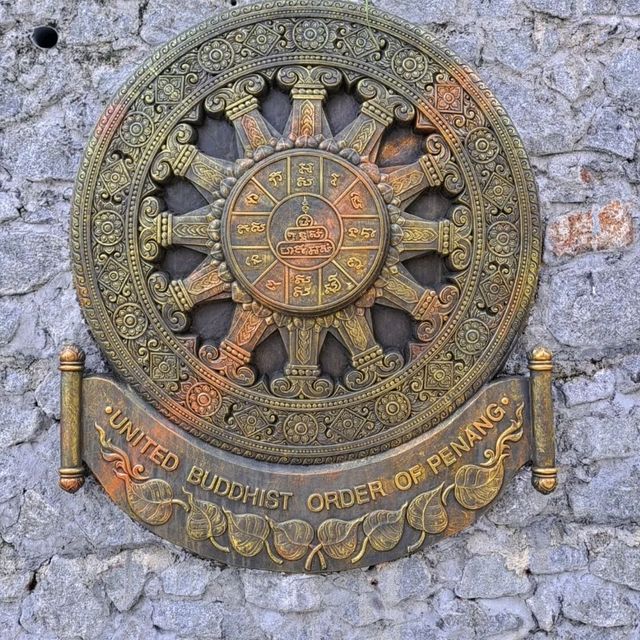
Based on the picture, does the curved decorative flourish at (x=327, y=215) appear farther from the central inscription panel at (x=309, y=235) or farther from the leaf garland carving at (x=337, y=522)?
the leaf garland carving at (x=337, y=522)

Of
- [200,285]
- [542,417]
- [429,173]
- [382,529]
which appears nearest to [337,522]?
[382,529]

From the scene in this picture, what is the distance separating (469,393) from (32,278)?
65.6 inches

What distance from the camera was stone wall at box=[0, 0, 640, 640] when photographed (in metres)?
2.51

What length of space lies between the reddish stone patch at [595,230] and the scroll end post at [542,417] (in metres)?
0.42

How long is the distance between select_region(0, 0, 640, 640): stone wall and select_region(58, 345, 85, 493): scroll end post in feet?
0.45

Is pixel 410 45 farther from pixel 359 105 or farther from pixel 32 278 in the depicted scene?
pixel 32 278

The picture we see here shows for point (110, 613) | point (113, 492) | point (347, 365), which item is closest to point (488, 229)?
point (347, 365)

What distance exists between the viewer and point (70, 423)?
245cm

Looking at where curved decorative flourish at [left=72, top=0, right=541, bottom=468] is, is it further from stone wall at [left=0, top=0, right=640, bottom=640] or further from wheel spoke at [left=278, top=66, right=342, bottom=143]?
stone wall at [left=0, top=0, right=640, bottom=640]

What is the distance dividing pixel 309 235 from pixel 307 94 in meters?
0.51

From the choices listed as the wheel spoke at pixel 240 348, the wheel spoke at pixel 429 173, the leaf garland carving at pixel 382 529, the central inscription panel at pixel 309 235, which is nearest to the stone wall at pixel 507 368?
the leaf garland carving at pixel 382 529

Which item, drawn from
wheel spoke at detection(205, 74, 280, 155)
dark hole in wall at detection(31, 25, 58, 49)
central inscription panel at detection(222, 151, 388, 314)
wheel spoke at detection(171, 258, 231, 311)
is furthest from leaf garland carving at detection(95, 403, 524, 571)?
dark hole in wall at detection(31, 25, 58, 49)

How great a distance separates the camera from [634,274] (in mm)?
2531

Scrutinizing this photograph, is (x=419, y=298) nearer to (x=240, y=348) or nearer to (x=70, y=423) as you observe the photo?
(x=240, y=348)
